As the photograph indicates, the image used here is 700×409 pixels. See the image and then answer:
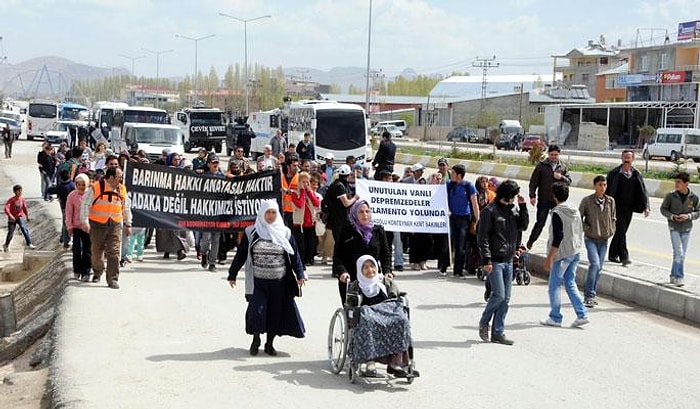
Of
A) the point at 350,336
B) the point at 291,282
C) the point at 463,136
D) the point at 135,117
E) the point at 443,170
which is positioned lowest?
the point at 463,136

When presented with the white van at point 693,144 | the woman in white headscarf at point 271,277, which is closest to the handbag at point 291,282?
the woman in white headscarf at point 271,277

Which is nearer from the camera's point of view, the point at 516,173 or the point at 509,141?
the point at 516,173

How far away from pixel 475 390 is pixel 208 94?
166 metres

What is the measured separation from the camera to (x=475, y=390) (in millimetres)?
8078

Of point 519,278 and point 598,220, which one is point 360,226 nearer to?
point 598,220

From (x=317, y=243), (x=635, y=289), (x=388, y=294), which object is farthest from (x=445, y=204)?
(x=388, y=294)

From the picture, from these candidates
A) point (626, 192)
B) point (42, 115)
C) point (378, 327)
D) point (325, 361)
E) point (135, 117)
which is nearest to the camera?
point (378, 327)

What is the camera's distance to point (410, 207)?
15.4m

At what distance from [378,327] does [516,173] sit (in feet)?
98.1

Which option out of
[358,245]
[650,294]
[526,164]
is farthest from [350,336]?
[526,164]

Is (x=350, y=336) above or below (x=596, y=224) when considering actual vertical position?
below

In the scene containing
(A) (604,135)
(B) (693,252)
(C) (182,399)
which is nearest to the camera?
(C) (182,399)

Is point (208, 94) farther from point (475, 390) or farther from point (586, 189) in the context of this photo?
point (475, 390)

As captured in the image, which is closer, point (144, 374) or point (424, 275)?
point (144, 374)
